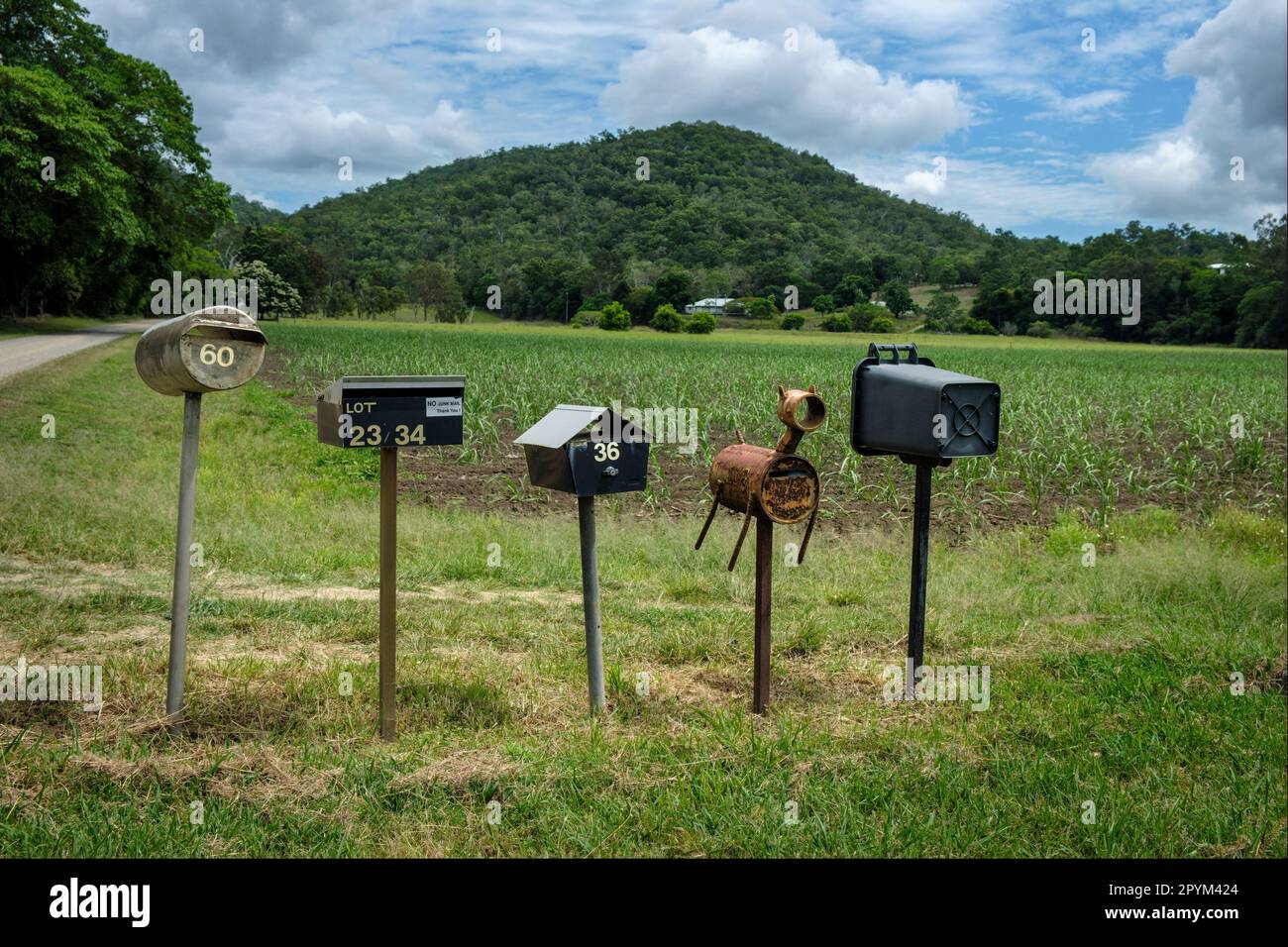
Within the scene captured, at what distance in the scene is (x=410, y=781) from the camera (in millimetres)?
3447

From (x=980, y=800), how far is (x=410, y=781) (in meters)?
1.95

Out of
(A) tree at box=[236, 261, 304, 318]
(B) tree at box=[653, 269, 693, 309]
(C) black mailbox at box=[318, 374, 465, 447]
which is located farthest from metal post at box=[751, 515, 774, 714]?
(A) tree at box=[236, 261, 304, 318]

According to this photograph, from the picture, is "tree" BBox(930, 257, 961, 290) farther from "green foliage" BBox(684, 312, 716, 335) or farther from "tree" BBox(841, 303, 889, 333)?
"green foliage" BBox(684, 312, 716, 335)

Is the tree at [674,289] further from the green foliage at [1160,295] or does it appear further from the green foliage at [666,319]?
the green foliage at [1160,295]

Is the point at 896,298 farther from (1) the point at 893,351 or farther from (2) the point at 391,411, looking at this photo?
(2) the point at 391,411

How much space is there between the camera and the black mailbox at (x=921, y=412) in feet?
13.2

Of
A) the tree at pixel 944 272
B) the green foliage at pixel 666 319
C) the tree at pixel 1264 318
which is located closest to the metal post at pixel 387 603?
the green foliage at pixel 666 319

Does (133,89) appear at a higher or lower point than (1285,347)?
higher

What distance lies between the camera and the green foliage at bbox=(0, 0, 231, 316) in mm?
22500

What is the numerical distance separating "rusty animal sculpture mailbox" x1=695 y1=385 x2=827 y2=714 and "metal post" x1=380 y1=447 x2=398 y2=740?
1.41 meters

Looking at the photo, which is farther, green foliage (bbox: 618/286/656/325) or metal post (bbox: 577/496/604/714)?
green foliage (bbox: 618/286/656/325)

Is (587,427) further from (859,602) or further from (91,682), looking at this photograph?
(859,602)
